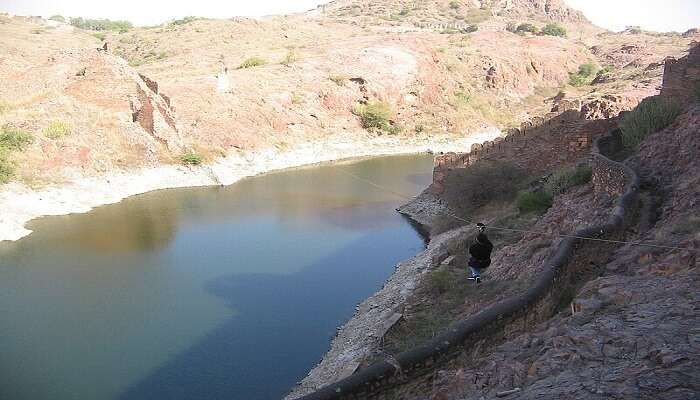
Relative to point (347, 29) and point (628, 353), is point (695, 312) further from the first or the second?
point (347, 29)

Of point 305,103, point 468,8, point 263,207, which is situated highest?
point 468,8

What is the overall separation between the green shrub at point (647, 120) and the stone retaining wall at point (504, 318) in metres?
6.61

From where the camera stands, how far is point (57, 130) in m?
34.9

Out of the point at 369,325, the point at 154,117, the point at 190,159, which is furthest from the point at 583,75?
the point at 369,325

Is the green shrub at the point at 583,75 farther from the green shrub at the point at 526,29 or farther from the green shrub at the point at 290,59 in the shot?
the green shrub at the point at 290,59

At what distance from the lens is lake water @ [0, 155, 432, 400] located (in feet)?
46.6

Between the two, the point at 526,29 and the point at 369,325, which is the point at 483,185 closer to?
the point at 369,325

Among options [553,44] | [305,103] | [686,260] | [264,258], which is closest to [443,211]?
[264,258]

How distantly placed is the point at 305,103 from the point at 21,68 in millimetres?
22135

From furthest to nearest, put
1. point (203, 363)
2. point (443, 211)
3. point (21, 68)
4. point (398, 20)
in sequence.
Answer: point (398, 20) < point (21, 68) < point (443, 211) < point (203, 363)

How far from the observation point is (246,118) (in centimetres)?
4634

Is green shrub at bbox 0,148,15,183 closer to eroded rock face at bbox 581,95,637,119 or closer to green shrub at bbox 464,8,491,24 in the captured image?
eroded rock face at bbox 581,95,637,119

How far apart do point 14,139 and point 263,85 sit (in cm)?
2256

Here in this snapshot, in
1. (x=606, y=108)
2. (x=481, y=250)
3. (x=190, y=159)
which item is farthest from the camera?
(x=190, y=159)
